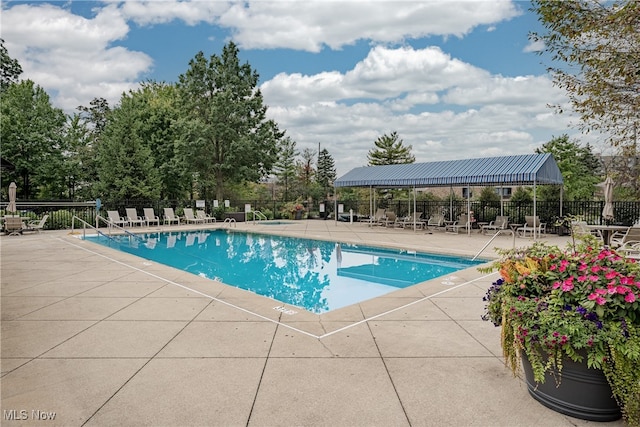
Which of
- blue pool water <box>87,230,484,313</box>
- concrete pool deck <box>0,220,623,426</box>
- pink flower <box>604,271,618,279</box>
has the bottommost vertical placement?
blue pool water <box>87,230,484,313</box>

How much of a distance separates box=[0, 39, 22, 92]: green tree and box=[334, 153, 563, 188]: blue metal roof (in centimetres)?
2639

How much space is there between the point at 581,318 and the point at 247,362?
8.09 ft

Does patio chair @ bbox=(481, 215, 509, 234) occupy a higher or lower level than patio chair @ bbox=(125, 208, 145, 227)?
lower

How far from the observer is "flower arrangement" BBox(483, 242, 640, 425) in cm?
226

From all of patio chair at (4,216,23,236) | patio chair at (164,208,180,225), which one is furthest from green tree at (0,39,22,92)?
patio chair at (4,216,23,236)

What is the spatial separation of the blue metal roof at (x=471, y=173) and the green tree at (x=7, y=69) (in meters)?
26.4

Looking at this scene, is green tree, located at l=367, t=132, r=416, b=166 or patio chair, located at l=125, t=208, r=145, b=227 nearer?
patio chair, located at l=125, t=208, r=145, b=227

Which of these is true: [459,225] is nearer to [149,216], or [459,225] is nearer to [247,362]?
[149,216]

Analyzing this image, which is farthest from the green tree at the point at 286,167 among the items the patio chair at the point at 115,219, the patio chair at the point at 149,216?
the patio chair at the point at 115,219

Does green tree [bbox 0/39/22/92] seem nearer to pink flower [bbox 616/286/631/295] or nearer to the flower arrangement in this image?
the flower arrangement

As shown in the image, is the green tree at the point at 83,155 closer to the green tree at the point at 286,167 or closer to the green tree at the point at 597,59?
the green tree at the point at 286,167

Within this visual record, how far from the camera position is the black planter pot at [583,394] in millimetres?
2385

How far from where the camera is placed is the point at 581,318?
2.40m

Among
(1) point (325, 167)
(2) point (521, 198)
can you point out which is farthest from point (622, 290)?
(1) point (325, 167)
